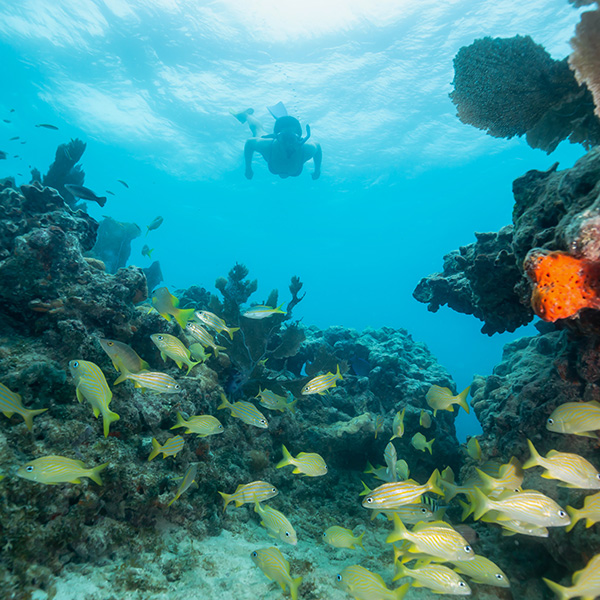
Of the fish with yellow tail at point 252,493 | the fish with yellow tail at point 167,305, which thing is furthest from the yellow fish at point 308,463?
the fish with yellow tail at point 167,305

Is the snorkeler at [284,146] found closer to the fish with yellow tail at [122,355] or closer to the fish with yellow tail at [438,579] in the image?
the fish with yellow tail at [122,355]

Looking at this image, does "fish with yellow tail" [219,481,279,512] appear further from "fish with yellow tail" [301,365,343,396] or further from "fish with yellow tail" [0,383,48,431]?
"fish with yellow tail" [0,383,48,431]

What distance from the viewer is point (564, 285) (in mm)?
2574

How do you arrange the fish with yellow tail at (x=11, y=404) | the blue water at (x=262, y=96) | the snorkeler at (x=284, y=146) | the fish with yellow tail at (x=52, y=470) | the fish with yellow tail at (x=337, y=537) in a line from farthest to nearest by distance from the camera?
the blue water at (x=262, y=96)
the snorkeler at (x=284, y=146)
the fish with yellow tail at (x=337, y=537)
the fish with yellow tail at (x=11, y=404)
the fish with yellow tail at (x=52, y=470)

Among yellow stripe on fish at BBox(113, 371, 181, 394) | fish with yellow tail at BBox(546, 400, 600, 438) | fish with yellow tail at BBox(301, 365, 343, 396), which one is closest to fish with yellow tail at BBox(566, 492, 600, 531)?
fish with yellow tail at BBox(546, 400, 600, 438)

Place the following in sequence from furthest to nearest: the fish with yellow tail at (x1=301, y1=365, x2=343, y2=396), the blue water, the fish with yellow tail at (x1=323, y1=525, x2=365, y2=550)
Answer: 1. the blue water
2. the fish with yellow tail at (x1=301, y1=365, x2=343, y2=396)
3. the fish with yellow tail at (x1=323, y1=525, x2=365, y2=550)

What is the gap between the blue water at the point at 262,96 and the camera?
60.6 ft

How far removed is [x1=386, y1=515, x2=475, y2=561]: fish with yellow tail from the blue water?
1695cm

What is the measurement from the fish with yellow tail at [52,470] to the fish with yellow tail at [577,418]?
4481 millimetres

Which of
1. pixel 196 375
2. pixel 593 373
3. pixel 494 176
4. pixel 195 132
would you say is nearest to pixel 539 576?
pixel 593 373

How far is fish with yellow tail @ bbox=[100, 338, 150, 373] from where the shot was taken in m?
3.22

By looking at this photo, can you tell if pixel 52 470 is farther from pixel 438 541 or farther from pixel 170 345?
pixel 438 541

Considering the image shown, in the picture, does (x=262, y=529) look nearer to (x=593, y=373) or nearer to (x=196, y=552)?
(x=196, y=552)

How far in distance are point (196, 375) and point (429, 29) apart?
24.3 m
